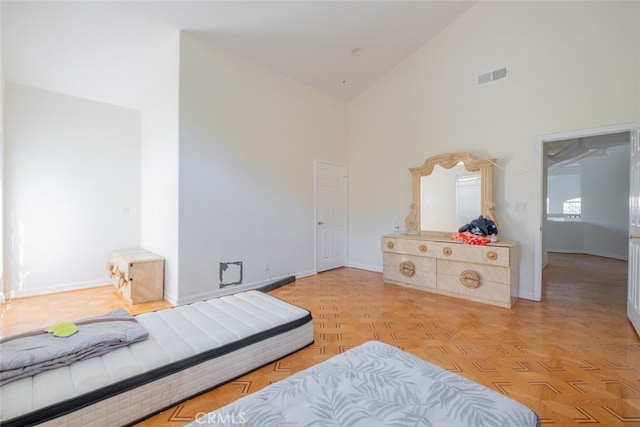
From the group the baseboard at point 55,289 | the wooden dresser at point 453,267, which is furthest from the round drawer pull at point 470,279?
the baseboard at point 55,289

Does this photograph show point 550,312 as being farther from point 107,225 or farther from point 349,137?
point 107,225

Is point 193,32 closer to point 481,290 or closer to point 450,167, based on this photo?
point 450,167

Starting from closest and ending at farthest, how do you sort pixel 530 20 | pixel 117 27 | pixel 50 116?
1. pixel 117 27
2. pixel 530 20
3. pixel 50 116

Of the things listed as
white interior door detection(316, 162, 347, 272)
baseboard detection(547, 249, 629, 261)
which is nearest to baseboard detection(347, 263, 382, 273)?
white interior door detection(316, 162, 347, 272)

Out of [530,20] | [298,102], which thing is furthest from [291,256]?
[530,20]

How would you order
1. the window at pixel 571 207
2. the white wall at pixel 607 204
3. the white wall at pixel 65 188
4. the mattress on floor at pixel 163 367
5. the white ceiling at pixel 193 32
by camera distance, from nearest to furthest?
the mattress on floor at pixel 163 367, the white ceiling at pixel 193 32, the white wall at pixel 65 188, the white wall at pixel 607 204, the window at pixel 571 207

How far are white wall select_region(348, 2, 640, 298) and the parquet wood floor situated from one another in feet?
3.09

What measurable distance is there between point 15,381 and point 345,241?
15.9ft

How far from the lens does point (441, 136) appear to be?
454 cm

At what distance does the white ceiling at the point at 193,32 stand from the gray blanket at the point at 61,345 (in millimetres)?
3052

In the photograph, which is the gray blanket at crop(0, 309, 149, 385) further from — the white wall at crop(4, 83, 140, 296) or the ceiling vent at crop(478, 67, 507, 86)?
the ceiling vent at crop(478, 67, 507, 86)

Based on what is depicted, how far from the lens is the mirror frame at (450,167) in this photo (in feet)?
13.0

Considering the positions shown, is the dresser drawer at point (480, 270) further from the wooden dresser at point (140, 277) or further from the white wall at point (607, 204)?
the white wall at point (607, 204)

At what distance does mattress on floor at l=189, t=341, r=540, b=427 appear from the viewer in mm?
1090
